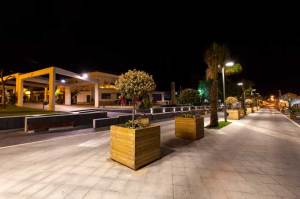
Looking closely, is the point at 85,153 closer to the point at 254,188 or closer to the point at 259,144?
the point at 254,188

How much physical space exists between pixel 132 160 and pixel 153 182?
944mm

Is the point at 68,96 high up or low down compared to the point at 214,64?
down

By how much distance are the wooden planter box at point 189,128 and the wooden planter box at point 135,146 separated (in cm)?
365

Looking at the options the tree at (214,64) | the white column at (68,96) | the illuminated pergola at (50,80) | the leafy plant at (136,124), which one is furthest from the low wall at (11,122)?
the white column at (68,96)

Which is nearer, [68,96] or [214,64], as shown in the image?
[214,64]

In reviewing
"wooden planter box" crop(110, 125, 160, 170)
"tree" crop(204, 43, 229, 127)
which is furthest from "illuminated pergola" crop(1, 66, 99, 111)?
"wooden planter box" crop(110, 125, 160, 170)

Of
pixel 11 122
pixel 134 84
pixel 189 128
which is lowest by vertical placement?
pixel 189 128

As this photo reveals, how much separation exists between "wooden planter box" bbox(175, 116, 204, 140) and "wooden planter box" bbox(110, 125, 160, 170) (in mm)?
3646

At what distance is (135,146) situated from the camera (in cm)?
478

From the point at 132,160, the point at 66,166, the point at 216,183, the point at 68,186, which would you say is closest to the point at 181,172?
the point at 216,183

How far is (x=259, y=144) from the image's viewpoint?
26.2 ft

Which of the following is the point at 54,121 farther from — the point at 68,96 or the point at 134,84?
the point at 68,96

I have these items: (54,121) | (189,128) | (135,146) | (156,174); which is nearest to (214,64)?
(189,128)

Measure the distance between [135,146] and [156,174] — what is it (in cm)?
92
